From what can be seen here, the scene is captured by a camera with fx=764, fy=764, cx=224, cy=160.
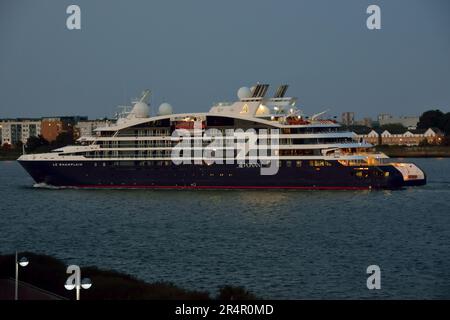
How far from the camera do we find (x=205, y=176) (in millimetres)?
64500

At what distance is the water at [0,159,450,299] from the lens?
29.6m

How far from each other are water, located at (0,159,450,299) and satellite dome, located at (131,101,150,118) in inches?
406

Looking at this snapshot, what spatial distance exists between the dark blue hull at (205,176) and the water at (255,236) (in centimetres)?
124

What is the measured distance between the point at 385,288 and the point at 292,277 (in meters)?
3.74

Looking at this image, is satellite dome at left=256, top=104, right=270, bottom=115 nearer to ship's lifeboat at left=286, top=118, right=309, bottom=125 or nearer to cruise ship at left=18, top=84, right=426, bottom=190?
cruise ship at left=18, top=84, right=426, bottom=190

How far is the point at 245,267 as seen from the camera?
3186cm

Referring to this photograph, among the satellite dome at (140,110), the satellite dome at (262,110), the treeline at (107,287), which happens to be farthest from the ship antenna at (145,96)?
the treeline at (107,287)

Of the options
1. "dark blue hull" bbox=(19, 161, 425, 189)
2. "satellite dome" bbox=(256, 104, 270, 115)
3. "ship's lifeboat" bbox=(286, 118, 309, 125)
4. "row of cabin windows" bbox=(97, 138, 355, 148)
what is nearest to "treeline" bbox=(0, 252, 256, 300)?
"dark blue hull" bbox=(19, 161, 425, 189)

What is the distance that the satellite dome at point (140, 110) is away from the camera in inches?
2808

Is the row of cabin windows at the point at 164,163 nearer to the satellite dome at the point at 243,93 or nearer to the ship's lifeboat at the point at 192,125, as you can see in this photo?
the ship's lifeboat at the point at 192,125

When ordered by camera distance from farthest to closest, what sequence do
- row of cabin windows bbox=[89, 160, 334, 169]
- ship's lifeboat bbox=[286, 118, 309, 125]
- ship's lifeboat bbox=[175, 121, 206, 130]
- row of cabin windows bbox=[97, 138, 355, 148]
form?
ship's lifeboat bbox=[175, 121, 206, 130] → ship's lifeboat bbox=[286, 118, 309, 125] → row of cabin windows bbox=[97, 138, 355, 148] → row of cabin windows bbox=[89, 160, 334, 169]

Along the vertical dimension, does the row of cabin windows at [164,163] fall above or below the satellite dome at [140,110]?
below

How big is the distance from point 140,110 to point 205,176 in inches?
432
